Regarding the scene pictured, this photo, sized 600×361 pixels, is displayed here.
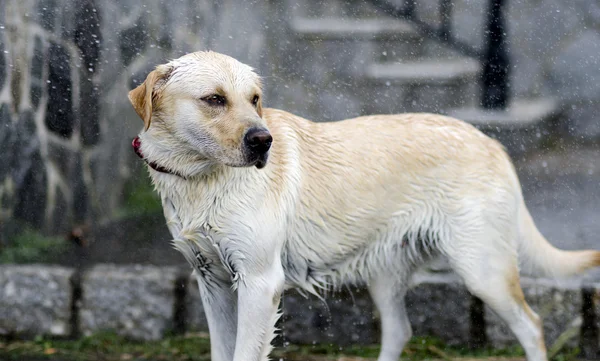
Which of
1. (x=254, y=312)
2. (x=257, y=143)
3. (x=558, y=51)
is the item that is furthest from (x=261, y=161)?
(x=558, y=51)

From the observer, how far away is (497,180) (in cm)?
420

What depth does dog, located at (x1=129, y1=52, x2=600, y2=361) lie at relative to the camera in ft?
11.7

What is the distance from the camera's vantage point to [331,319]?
5422mm

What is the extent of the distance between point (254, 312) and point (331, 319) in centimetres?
181

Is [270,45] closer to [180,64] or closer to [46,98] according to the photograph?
[46,98]

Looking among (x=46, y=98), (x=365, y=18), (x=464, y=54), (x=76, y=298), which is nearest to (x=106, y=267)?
(x=76, y=298)

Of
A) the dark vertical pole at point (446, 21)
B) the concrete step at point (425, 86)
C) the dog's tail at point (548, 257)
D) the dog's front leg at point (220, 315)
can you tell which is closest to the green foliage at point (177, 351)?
the dog's tail at point (548, 257)

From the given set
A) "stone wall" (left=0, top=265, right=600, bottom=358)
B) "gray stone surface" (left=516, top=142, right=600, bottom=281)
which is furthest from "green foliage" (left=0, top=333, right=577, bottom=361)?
"gray stone surface" (left=516, top=142, right=600, bottom=281)

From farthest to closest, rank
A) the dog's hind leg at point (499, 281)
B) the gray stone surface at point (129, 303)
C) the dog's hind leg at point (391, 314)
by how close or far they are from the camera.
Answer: the gray stone surface at point (129, 303) → the dog's hind leg at point (391, 314) → the dog's hind leg at point (499, 281)

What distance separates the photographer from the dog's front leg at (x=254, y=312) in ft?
12.1

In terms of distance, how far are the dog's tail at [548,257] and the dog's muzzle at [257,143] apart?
5.21ft

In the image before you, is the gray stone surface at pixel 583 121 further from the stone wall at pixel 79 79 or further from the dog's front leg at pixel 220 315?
the dog's front leg at pixel 220 315

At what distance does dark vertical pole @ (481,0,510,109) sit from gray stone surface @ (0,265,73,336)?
2.98m

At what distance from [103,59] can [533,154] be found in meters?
2.94
